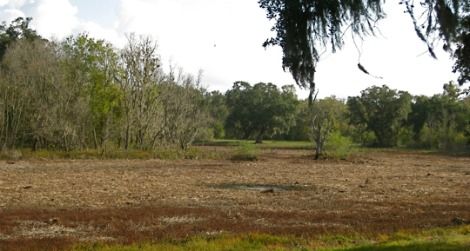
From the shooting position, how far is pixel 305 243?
11445mm

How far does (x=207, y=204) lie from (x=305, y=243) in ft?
26.5

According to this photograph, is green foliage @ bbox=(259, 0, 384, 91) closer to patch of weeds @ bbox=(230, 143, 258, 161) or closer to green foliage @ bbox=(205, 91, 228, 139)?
patch of weeds @ bbox=(230, 143, 258, 161)

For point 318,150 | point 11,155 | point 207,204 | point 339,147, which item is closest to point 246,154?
point 318,150

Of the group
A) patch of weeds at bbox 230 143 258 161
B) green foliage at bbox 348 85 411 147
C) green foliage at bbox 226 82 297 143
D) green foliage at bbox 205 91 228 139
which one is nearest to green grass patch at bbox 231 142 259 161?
patch of weeds at bbox 230 143 258 161

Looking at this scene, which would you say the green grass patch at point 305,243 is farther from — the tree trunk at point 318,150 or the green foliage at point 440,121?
the green foliage at point 440,121

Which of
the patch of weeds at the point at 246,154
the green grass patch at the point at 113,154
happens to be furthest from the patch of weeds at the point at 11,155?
the patch of weeds at the point at 246,154

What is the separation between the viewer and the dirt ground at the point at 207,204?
13.4 metres

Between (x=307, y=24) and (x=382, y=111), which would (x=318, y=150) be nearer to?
(x=382, y=111)

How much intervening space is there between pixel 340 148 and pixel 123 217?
3819 cm

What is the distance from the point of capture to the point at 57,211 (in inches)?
661

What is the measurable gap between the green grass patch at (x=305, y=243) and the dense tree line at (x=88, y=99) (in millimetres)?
38303

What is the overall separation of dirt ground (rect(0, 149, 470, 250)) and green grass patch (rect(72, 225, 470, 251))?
0.82 metres

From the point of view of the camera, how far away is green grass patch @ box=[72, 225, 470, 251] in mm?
9820

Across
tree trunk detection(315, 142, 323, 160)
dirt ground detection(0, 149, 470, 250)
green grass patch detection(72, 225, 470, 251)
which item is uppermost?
tree trunk detection(315, 142, 323, 160)
